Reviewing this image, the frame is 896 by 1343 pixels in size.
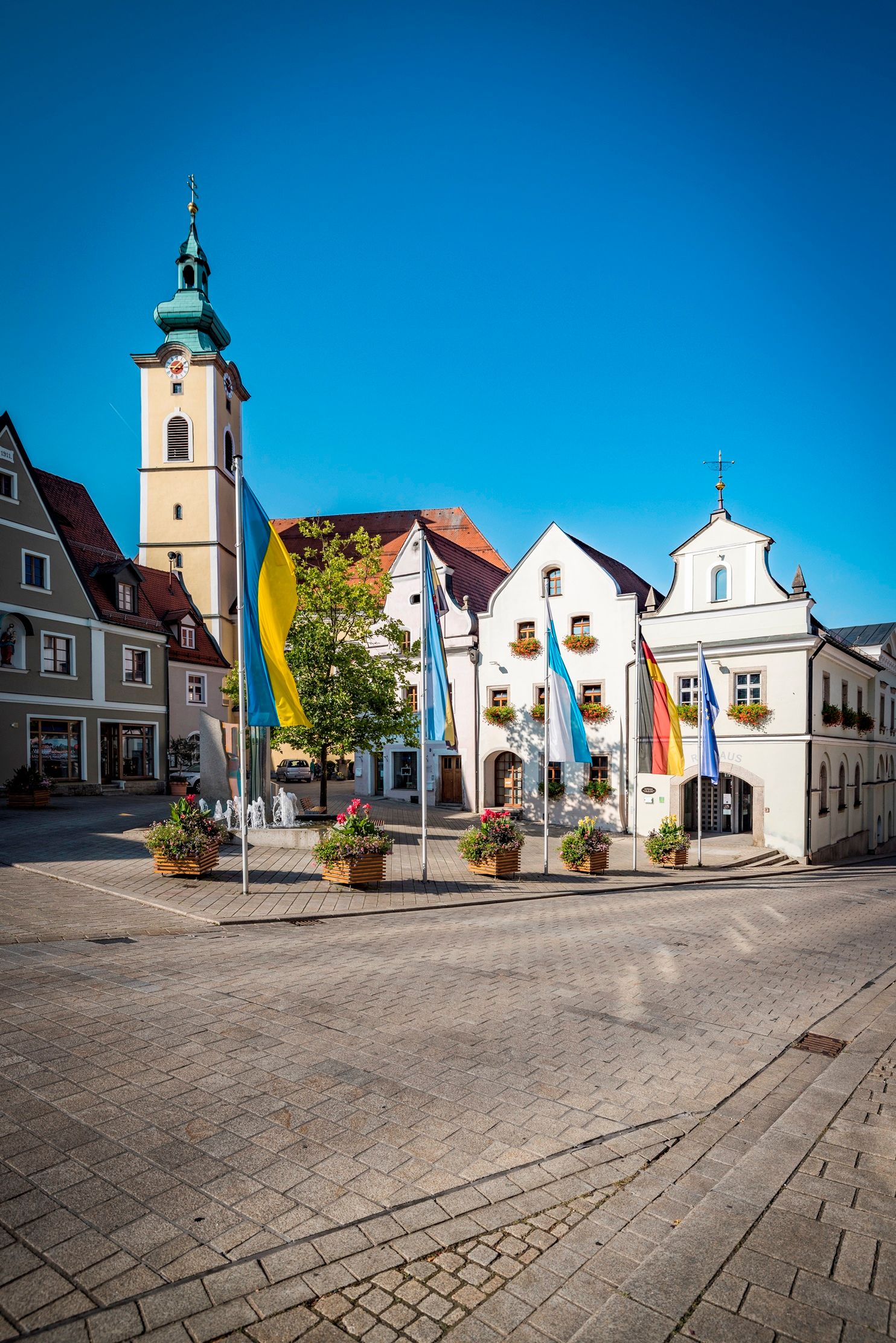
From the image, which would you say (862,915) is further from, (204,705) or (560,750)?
(204,705)

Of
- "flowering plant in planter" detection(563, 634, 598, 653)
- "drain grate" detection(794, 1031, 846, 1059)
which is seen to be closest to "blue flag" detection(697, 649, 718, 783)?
"flowering plant in planter" detection(563, 634, 598, 653)

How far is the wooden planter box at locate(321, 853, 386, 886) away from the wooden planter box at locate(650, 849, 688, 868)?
31.7 feet

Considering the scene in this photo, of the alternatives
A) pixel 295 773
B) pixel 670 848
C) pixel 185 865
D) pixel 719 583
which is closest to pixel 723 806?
pixel 719 583

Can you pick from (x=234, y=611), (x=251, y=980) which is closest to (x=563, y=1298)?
(x=251, y=980)

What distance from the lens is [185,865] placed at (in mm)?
14867

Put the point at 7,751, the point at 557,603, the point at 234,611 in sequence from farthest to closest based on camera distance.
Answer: the point at 234,611
the point at 557,603
the point at 7,751

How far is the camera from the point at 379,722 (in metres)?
22.7

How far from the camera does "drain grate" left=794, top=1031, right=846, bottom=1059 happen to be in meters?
6.92

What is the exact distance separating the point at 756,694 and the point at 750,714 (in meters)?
0.88

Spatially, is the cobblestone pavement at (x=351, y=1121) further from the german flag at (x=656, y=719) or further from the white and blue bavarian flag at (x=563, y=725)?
the german flag at (x=656, y=719)

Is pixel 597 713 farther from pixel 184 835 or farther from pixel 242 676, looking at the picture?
pixel 184 835

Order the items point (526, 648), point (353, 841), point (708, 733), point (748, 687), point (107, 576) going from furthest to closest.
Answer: point (107, 576) → point (526, 648) → point (748, 687) → point (708, 733) → point (353, 841)

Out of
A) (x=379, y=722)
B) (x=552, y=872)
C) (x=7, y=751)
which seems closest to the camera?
(x=552, y=872)

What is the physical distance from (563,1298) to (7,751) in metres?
30.3
